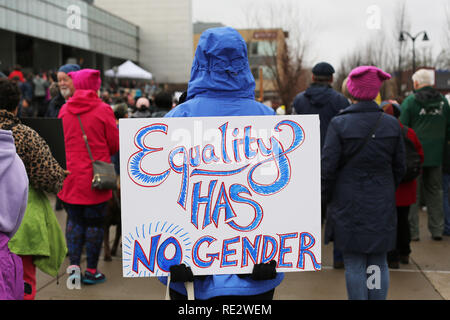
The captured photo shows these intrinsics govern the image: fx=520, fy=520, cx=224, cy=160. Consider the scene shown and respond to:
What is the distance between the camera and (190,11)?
2486 inches

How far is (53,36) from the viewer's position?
3609 centimetres

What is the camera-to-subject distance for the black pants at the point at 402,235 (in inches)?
218

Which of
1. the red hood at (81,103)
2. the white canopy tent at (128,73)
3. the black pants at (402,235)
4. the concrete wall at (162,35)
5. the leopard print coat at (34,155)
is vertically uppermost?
the concrete wall at (162,35)

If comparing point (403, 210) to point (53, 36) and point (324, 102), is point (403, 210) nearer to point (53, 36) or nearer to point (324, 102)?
point (324, 102)

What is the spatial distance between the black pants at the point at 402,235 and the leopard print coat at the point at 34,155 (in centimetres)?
362

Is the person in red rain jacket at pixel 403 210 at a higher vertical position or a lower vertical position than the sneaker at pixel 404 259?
higher

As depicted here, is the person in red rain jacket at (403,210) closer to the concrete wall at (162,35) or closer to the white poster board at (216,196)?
the white poster board at (216,196)

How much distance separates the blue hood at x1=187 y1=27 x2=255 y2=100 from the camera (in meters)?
2.59

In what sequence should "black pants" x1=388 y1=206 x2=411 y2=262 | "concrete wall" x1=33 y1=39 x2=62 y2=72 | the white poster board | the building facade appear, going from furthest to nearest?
"concrete wall" x1=33 y1=39 x2=62 y2=72 < the building facade < "black pants" x1=388 y1=206 x2=411 y2=262 < the white poster board

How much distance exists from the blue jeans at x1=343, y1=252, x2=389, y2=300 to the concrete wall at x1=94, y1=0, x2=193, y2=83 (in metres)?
54.2

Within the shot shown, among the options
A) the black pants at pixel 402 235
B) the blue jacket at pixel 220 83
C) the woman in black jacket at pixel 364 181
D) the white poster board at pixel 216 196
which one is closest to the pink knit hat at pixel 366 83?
the woman in black jacket at pixel 364 181

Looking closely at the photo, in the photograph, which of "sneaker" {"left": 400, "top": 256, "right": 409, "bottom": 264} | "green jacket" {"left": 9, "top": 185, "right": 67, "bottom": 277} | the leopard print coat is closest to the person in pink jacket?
"green jacket" {"left": 9, "top": 185, "right": 67, "bottom": 277}

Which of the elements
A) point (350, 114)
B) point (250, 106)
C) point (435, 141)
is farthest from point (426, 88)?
point (250, 106)

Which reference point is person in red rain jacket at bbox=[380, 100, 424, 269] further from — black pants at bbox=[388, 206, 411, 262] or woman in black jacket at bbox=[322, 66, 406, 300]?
woman in black jacket at bbox=[322, 66, 406, 300]
